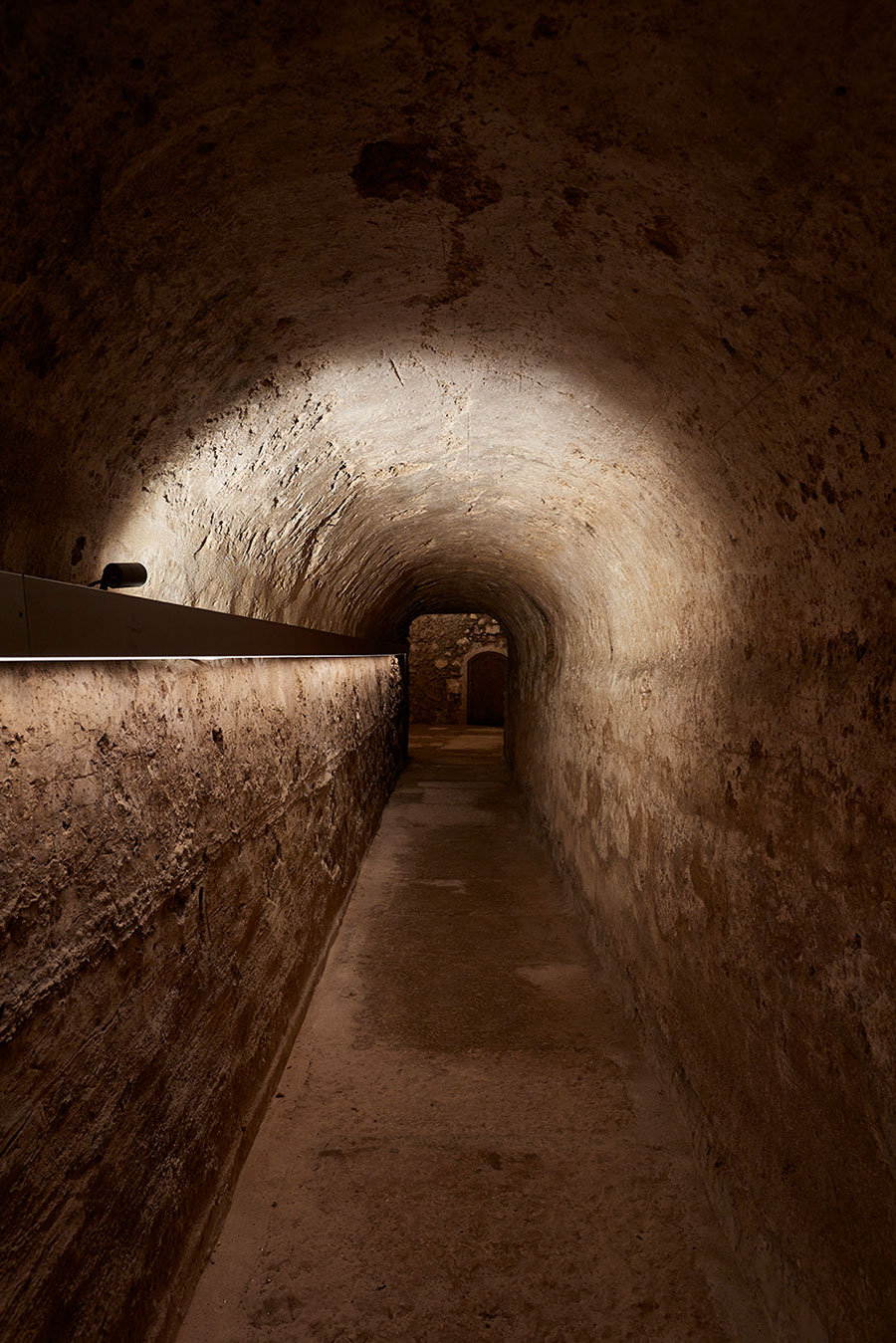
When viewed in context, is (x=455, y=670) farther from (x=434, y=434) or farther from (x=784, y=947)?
(x=784, y=947)

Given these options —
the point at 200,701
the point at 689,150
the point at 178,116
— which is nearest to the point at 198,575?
the point at 200,701

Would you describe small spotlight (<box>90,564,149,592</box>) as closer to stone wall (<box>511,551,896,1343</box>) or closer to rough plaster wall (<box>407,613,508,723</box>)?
stone wall (<box>511,551,896,1343</box>)

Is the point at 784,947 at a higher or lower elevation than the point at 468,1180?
higher

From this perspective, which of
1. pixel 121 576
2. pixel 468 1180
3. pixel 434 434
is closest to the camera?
pixel 121 576

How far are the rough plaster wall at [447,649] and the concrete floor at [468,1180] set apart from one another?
15260 mm

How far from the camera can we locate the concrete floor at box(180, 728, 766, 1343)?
7.88 feet

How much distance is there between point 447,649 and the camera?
20.2 metres

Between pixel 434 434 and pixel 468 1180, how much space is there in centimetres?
350

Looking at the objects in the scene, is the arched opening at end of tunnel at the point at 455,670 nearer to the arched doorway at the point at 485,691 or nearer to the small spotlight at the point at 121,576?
the arched doorway at the point at 485,691

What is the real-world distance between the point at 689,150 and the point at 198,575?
2356 millimetres

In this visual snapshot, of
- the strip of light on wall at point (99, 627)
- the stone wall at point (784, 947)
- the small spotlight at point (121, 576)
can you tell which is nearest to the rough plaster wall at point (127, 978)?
the strip of light on wall at point (99, 627)

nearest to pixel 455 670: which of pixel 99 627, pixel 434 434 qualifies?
pixel 434 434

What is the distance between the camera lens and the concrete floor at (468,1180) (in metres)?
2.40

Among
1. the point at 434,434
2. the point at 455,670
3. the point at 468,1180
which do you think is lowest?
the point at 468,1180
